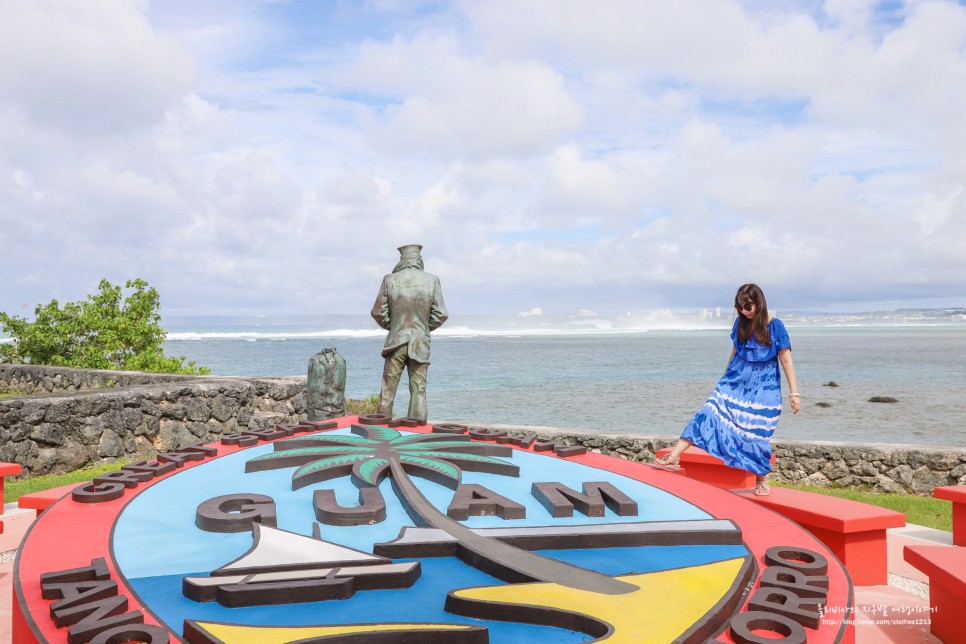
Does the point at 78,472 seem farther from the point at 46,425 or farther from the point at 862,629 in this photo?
the point at 862,629

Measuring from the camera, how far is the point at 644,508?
306cm

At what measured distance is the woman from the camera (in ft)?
14.3

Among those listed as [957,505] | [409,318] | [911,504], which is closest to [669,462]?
[957,505]

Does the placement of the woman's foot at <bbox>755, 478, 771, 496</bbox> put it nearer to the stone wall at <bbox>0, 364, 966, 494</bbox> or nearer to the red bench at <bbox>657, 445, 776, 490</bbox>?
the red bench at <bbox>657, 445, 776, 490</bbox>

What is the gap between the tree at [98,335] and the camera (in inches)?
593

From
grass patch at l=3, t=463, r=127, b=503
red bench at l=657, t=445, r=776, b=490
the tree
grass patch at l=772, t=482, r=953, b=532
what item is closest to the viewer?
red bench at l=657, t=445, r=776, b=490

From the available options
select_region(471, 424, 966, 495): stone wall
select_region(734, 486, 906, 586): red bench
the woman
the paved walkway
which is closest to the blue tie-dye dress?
Result: the woman

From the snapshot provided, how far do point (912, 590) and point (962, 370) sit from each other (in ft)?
147

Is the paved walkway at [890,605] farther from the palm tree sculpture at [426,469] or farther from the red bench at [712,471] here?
the palm tree sculpture at [426,469]

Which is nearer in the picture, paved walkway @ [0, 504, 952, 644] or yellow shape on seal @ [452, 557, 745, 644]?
yellow shape on seal @ [452, 557, 745, 644]

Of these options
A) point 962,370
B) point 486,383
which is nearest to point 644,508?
point 486,383

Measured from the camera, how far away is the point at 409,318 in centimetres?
699

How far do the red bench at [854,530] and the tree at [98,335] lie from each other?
13488 mm

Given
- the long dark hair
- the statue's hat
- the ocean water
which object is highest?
the statue's hat
